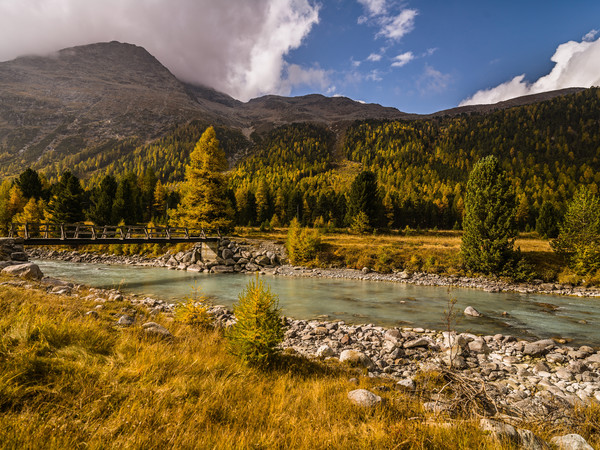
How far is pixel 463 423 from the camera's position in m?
3.55

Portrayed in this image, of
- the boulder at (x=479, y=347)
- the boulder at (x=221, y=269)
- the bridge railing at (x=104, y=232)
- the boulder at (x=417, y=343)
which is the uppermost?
the bridge railing at (x=104, y=232)

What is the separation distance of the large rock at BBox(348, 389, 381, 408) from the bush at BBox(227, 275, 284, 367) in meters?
1.93

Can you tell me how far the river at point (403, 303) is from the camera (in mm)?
12262

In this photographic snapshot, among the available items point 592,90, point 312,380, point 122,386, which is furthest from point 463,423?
point 592,90

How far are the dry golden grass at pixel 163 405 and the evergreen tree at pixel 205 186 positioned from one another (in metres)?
26.2

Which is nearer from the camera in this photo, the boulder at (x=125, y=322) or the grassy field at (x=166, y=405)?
the grassy field at (x=166, y=405)

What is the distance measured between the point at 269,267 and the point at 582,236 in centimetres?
2859

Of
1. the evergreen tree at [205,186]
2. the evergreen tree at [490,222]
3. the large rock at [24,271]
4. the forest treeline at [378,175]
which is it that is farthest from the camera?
the forest treeline at [378,175]

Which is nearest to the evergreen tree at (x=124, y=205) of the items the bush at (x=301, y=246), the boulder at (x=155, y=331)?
the bush at (x=301, y=246)

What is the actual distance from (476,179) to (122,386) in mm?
28078

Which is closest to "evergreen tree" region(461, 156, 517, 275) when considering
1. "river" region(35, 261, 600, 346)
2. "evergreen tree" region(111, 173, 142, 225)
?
"river" region(35, 261, 600, 346)

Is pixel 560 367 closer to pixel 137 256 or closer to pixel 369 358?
pixel 369 358

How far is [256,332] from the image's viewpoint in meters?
5.71

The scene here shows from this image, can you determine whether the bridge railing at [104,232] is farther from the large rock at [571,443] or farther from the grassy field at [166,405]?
the large rock at [571,443]
